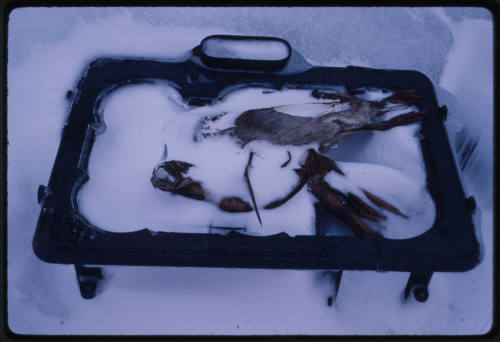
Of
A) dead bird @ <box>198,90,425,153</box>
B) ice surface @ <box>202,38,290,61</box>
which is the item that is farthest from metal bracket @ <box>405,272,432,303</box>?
ice surface @ <box>202,38,290,61</box>

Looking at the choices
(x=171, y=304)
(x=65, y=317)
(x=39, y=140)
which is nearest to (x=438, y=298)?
(x=171, y=304)

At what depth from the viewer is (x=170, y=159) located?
128 centimetres

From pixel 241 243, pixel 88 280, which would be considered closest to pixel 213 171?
pixel 241 243

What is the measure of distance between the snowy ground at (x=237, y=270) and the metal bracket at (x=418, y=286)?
0.08 ft

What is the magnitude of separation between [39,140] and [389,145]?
1.13 meters

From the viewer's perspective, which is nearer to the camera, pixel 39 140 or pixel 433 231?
pixel 433 231

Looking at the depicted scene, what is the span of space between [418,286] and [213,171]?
0.65 meters

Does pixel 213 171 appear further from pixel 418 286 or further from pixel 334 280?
pixel 418 286

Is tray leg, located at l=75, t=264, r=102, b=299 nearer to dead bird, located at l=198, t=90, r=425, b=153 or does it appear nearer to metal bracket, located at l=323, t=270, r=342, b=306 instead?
dead bird, located at l=198, t=90, r=425, b=153

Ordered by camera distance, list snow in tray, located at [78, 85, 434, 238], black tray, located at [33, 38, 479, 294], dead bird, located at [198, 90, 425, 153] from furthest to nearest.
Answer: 1. dead bird, located at [198, 90, 425, 153]
2. snow in tray, located at [78, 85, 434, 238]
3. black tray, located at [33, 38, 479, 294]

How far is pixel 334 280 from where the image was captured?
1.28 meters

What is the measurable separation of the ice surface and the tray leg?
78cm

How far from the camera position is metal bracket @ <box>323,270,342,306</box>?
122 cm

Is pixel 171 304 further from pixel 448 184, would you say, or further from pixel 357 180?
pixel 448 184
